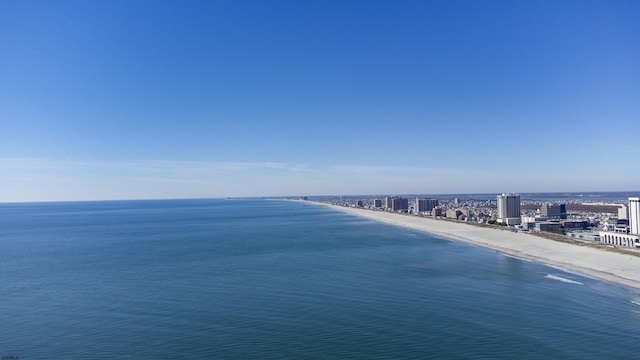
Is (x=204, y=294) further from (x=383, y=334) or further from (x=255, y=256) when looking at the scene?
(x=255, y=256)

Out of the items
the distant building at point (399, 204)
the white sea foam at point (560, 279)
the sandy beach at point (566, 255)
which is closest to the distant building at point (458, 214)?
the sandy beach at point (566, 255)

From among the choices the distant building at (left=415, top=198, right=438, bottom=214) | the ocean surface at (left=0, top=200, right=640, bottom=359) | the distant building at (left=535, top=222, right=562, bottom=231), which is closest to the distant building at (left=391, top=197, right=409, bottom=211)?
the distant building at (left=415, top=198, right=438, bottom=214)

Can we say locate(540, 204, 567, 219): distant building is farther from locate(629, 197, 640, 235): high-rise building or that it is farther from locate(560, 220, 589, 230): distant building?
locate(629, 197, 640, 235): high-rise building

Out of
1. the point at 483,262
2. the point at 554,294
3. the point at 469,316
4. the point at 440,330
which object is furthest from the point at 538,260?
the point at 440,330

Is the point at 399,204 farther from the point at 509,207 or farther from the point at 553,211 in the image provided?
the point at 553,211

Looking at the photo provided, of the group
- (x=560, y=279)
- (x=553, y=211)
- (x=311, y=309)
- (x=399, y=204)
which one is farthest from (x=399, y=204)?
(x=311, y=309)
